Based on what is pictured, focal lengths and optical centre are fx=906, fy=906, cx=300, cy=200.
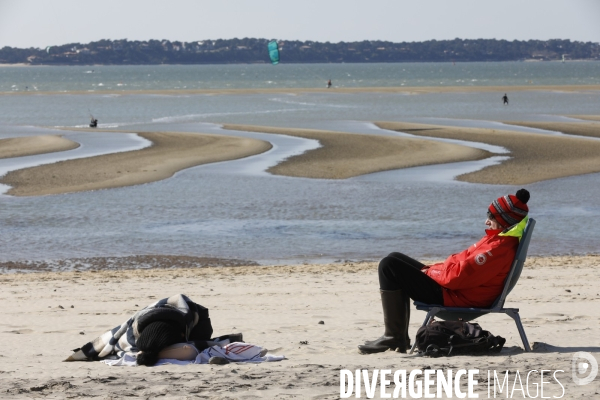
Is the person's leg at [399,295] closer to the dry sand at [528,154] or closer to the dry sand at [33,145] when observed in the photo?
the dry sand at [528,154]

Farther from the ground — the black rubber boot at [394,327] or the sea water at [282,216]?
the black rubber boot at [394,327]

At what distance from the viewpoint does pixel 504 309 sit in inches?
217

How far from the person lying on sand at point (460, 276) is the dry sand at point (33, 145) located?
1922 centimetres

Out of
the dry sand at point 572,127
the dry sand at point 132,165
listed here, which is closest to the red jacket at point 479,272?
the dry sand at point 132,165

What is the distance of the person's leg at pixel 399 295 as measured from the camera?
18.3 feet

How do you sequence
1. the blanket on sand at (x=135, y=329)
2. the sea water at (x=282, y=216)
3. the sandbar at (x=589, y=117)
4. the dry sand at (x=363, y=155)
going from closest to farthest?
the blanket on sand at (x=135, y=329), the sea water at (x=282, y=216), the dry sand at (x=363, y=155), the sandbar at (x=589, y=117)

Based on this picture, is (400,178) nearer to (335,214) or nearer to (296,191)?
(296,191)

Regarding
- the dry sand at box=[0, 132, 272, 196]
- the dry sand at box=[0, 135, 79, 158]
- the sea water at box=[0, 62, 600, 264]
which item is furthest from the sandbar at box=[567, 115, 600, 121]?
the dry sand at box=[0, 135, 79, 158]

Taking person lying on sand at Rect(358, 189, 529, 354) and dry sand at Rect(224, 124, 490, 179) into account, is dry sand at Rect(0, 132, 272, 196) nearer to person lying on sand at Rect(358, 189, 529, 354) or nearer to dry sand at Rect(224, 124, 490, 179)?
dry sand at Rect(224, 124, 490, 179)

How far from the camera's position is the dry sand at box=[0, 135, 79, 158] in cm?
2403

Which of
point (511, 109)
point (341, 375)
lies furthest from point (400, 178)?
point (511, 109)

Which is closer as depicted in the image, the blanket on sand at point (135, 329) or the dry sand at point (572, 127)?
the blanket on sand at point (135, 329)

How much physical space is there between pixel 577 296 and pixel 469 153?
15560 mm

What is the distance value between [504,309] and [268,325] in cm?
182
